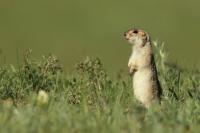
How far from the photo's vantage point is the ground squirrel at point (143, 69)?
741cm

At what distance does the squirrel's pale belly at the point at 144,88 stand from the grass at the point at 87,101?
11 centimetres

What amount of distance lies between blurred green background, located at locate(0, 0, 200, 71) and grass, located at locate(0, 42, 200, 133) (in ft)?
35.4

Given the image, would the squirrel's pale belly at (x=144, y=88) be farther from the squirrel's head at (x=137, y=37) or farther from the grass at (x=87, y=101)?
the squirrel's head at (x=137, y=37)

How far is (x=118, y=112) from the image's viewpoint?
6.25 metres

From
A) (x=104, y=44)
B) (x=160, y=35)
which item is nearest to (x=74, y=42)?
(x=104, y=44)

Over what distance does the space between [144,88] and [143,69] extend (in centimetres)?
23

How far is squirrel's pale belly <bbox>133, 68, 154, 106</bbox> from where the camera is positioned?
24.3 feet

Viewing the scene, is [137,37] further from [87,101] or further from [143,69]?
[87,101]

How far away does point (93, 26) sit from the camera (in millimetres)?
25047

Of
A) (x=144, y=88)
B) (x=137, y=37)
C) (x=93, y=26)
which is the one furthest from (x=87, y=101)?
(x=93, y=26)

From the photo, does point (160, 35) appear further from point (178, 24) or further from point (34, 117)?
point (34, 117)

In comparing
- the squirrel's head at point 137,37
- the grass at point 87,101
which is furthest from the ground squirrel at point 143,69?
the grass at point 87,101

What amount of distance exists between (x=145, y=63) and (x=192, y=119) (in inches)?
48.2

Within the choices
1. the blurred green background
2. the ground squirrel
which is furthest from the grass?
the blurred green background
